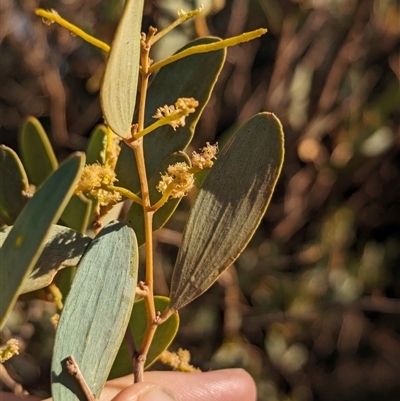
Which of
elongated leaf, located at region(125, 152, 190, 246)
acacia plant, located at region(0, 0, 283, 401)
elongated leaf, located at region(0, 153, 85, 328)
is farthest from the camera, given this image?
elongated leaf, located at region(125, 152, 190, 246)

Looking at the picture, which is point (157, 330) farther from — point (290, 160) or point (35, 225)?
point (290, 160)

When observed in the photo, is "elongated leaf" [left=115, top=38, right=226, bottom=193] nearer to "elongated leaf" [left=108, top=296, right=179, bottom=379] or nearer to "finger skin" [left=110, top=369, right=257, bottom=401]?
"elongated leaf" [left=108, top=296, right=179, bottom=379]

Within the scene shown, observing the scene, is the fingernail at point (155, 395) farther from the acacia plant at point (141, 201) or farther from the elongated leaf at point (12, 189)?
the elongated leaf at point (12, 189)

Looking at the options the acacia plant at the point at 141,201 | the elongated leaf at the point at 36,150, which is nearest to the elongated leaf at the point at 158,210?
the acacia plant at the point at 141,201

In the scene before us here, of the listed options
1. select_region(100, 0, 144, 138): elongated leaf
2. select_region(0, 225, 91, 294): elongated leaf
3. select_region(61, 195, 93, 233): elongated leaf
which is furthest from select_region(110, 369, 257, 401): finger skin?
select_region(100, 0, 144, 138): elongated leaf

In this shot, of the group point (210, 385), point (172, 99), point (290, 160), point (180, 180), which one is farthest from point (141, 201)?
point (290, 160)

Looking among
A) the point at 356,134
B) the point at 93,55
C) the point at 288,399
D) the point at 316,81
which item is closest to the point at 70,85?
the point at 93,55
